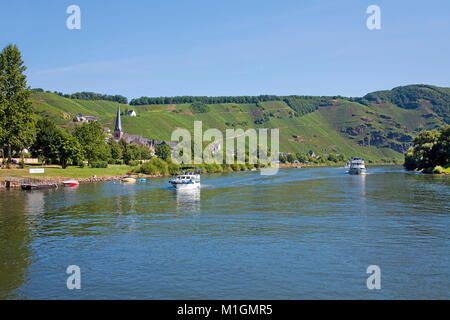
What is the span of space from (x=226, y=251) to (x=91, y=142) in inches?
4528

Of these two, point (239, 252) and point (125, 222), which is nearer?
point (239, 252)

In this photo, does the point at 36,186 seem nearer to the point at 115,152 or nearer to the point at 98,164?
the point at 98,164

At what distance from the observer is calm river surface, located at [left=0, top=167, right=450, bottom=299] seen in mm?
21234

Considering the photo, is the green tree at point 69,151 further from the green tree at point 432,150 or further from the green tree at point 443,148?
the green tree at point 443,148

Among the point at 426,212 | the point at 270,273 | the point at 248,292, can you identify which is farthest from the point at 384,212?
the point at 248,292

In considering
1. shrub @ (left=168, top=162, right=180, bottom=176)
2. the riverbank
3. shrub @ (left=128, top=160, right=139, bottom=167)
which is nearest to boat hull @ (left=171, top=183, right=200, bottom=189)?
the riverbank

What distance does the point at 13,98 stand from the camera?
9788cm

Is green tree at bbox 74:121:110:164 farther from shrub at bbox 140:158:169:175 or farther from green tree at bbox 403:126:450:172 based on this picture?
green tree at bbox 403:126:450:172

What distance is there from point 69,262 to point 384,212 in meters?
36.2

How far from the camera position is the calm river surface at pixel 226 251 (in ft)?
69.7

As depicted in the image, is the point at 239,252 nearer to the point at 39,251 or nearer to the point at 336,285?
the point at 336,285

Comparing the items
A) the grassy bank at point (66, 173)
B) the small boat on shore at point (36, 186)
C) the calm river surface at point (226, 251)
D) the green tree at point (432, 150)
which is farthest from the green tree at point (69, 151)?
the green tree at point (432, 150)
